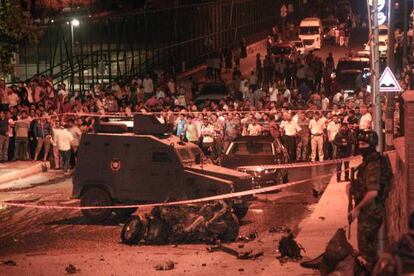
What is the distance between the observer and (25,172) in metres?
27.8

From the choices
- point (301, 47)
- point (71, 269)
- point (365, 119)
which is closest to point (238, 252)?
point (71, 269)

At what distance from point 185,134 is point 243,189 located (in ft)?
35.2

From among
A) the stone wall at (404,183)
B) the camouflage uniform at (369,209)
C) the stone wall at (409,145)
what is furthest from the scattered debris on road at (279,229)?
the camouflage uniform at (369,209)

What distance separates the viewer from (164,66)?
50.4 m

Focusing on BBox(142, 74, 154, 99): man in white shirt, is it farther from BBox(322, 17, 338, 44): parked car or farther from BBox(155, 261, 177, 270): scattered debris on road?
BBox(322, 17, 338, 44): parked car

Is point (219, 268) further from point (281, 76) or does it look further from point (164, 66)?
point (164, 66)

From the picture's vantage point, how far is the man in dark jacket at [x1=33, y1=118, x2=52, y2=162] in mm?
29609

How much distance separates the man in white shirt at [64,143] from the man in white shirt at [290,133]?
265 inches

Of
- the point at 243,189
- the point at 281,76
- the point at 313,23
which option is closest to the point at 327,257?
the point at 243,189

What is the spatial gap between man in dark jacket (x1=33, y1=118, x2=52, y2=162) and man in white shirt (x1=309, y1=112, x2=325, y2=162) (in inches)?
326

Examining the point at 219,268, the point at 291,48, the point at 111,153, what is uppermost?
the point at 291,48

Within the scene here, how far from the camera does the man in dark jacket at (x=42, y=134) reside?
29.6 meters

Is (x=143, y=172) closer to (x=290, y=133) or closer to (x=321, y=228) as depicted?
(x=321, y=228)

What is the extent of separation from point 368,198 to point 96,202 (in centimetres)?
1108
